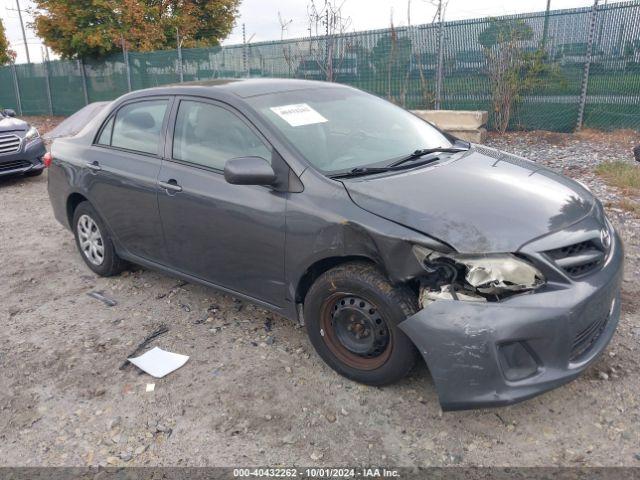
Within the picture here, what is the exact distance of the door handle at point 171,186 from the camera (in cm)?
366

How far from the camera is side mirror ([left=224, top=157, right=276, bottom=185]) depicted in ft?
9.96

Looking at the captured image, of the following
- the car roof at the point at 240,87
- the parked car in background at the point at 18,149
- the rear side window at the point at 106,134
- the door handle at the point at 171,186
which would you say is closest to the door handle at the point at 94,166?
the rear side window at the point at 106,134

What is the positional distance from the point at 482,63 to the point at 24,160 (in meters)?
8.73

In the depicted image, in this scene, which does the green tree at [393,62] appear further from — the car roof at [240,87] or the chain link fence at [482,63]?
the car roof at [240,87]

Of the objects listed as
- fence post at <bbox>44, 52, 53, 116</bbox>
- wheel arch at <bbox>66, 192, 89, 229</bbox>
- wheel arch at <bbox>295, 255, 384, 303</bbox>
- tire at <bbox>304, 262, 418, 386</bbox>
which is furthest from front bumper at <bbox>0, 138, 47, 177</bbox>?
fence post at <bbox>44, 52, 53, 116</bbox>

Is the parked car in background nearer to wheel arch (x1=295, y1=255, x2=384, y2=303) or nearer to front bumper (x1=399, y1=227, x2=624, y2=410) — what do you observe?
Result: wheel arch (x1=295, y1=255, x2=384, y2=303)

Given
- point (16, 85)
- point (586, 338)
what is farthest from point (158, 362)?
point (16, 85)

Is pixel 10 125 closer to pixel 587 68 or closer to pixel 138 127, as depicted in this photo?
pixel 138 127

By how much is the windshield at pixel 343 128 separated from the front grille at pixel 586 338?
1.45 meters

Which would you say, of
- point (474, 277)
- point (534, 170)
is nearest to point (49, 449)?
point (474, 277)

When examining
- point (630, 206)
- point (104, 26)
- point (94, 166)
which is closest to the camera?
point (94, 166)

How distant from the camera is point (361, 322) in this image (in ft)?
9.49

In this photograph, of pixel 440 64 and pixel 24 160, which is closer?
pixel 24 160

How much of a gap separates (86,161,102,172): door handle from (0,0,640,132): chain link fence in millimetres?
8552
